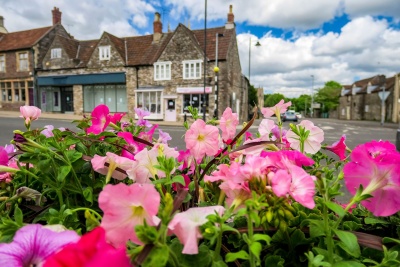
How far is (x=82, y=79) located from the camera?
23734 mm

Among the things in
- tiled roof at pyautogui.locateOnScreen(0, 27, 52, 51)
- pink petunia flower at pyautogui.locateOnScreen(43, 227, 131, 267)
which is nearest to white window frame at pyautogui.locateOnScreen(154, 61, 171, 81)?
tiled roof at pyautogui.locateOnScreen(0, 27, 52, 51)

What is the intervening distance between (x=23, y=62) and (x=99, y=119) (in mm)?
29528

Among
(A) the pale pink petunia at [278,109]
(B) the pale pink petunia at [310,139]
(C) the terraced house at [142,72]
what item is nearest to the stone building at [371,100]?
(C) the terraced house at [142,72]

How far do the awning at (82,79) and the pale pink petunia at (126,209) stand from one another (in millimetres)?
23241

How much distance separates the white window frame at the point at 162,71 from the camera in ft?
70.3

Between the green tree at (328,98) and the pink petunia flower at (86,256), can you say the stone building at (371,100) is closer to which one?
the green tree at (328,98)

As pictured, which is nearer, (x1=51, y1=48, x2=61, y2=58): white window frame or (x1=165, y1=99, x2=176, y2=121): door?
(x1=165, y1=99, x2=176, y2=121): door

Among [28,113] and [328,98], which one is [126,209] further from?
[328,98]

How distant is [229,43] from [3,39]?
21837 mm

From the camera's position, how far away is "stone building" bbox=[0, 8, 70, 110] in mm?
25125

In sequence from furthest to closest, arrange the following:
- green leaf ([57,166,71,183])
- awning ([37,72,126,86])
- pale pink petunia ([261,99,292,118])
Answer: awning ([37,72,126,86]) → pale pink petunia ([261,99,292,118]) → green leaf ([57,166,71,183])

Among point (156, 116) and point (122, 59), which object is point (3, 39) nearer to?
point (122, 59)

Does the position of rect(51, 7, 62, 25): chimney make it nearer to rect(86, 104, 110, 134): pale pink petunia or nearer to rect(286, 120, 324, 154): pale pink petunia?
rect(86, 104, 110, 134): pale pink petunia

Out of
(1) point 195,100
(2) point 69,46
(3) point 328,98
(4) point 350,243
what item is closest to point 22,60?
(2) point 69,46
